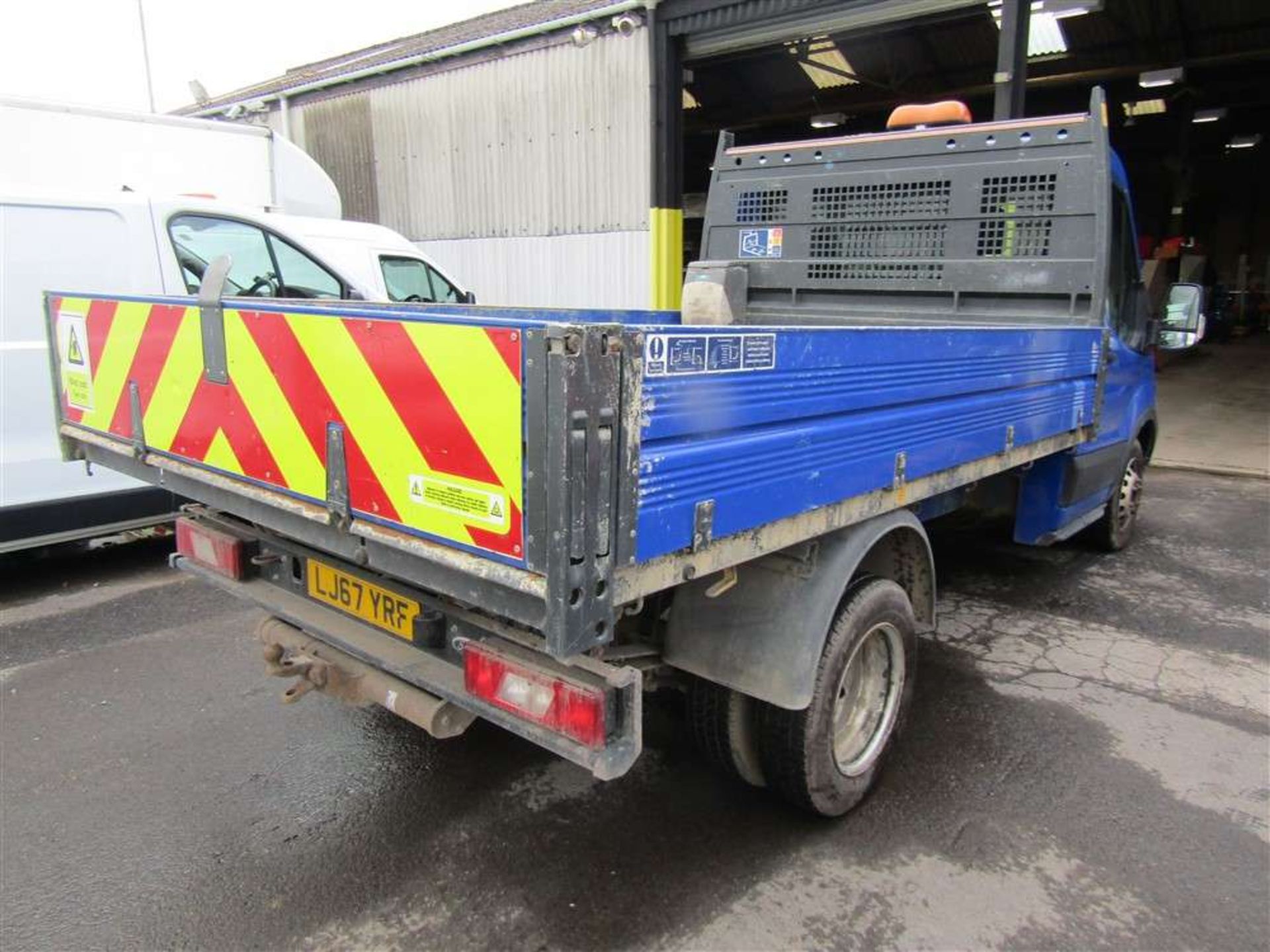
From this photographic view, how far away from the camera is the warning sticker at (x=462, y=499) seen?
1.81 meters

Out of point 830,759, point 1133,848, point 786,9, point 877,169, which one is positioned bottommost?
point 1133,848

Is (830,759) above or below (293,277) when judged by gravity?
below

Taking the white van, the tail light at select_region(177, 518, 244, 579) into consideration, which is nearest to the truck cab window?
the white van

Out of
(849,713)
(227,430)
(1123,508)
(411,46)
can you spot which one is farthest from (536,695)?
(411,46)

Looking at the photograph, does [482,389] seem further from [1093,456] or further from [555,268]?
[555,268]

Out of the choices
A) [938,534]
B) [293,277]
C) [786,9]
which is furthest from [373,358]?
[786,9]

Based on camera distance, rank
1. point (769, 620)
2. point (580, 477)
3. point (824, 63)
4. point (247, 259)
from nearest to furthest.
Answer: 1. point (580, 477)
2. point (769, 620)
3. point (247, 259)
4. point (824, 63)

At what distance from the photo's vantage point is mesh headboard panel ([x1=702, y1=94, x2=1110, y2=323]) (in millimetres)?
4133

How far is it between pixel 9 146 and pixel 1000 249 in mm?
6086

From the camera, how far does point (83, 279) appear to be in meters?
4.80

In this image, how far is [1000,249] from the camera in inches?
170

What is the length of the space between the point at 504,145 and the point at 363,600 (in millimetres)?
9626

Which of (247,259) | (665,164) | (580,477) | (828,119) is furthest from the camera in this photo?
(828,119)

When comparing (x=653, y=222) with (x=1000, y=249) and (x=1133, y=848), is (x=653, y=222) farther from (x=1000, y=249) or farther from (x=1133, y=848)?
(x=1133, y=848)
